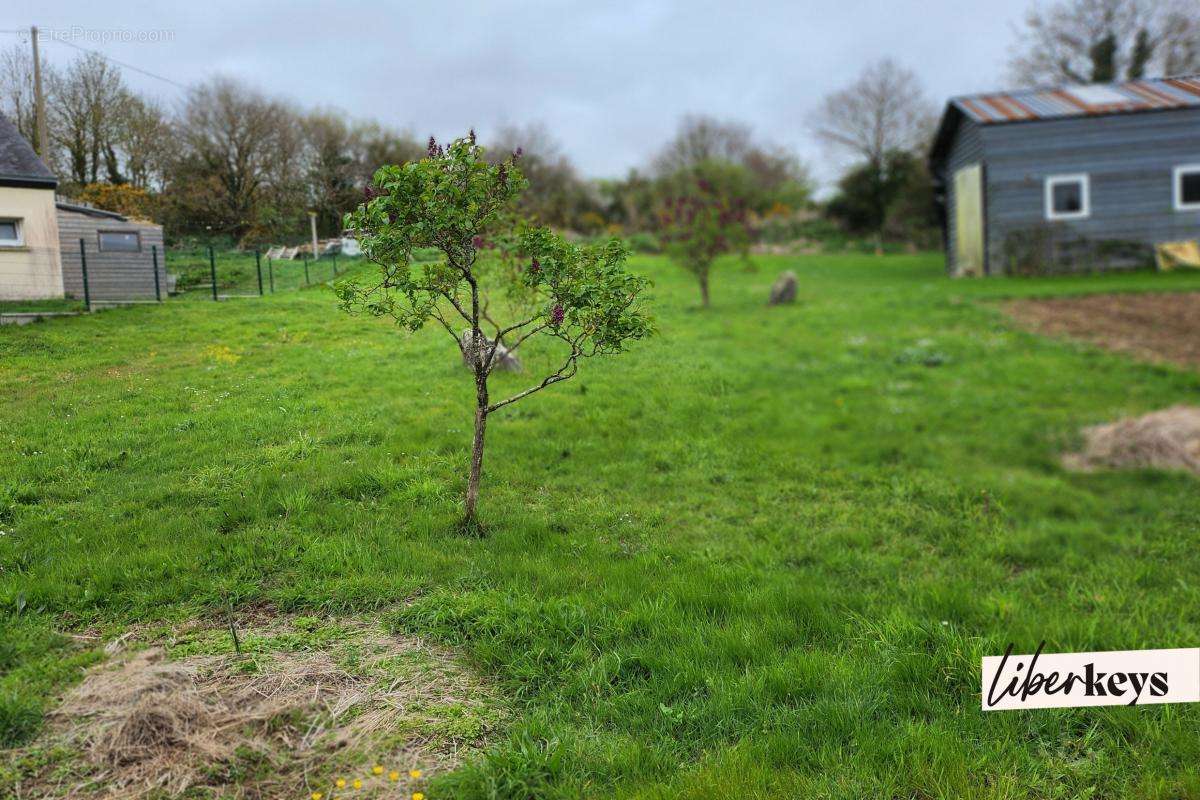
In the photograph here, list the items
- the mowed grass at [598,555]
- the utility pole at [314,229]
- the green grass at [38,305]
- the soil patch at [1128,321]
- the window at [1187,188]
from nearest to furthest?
the mowed grass at [598,555], the green grass at [38,305], the utility pole at [314,229], the soil patch at [1128,321], the window at [1187,188]

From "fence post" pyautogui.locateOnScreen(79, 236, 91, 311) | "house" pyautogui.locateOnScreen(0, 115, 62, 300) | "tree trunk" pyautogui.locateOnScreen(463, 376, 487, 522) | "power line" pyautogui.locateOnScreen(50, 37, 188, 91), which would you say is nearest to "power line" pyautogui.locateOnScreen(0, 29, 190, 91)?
"power line" pyautogui.locateOnScreen(50, 37, 188, 91)

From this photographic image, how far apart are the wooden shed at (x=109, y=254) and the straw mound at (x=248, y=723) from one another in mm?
1869

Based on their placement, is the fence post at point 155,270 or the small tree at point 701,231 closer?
the fence post at point 155,270

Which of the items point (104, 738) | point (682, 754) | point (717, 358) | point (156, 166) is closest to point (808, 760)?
point (682, 754)

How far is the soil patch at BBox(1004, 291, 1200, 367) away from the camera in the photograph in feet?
33.0

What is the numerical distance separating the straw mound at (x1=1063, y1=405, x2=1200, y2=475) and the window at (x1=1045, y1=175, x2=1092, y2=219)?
13780 millimetres

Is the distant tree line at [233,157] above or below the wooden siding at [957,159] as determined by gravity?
below

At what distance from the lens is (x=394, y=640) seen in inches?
141

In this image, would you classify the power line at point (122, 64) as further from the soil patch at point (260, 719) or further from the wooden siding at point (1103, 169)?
the wooden siding at point (1103, 169)

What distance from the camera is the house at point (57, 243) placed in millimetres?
3537

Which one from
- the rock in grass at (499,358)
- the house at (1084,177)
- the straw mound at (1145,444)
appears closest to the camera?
the rock in grass at (499,358)

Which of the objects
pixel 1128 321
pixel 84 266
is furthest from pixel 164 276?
pixel 1128 321

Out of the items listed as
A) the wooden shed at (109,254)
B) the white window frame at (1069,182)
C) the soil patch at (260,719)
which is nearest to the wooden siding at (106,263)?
the wooden shed at (109,254)

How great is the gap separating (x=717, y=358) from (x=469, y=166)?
16.3ft
